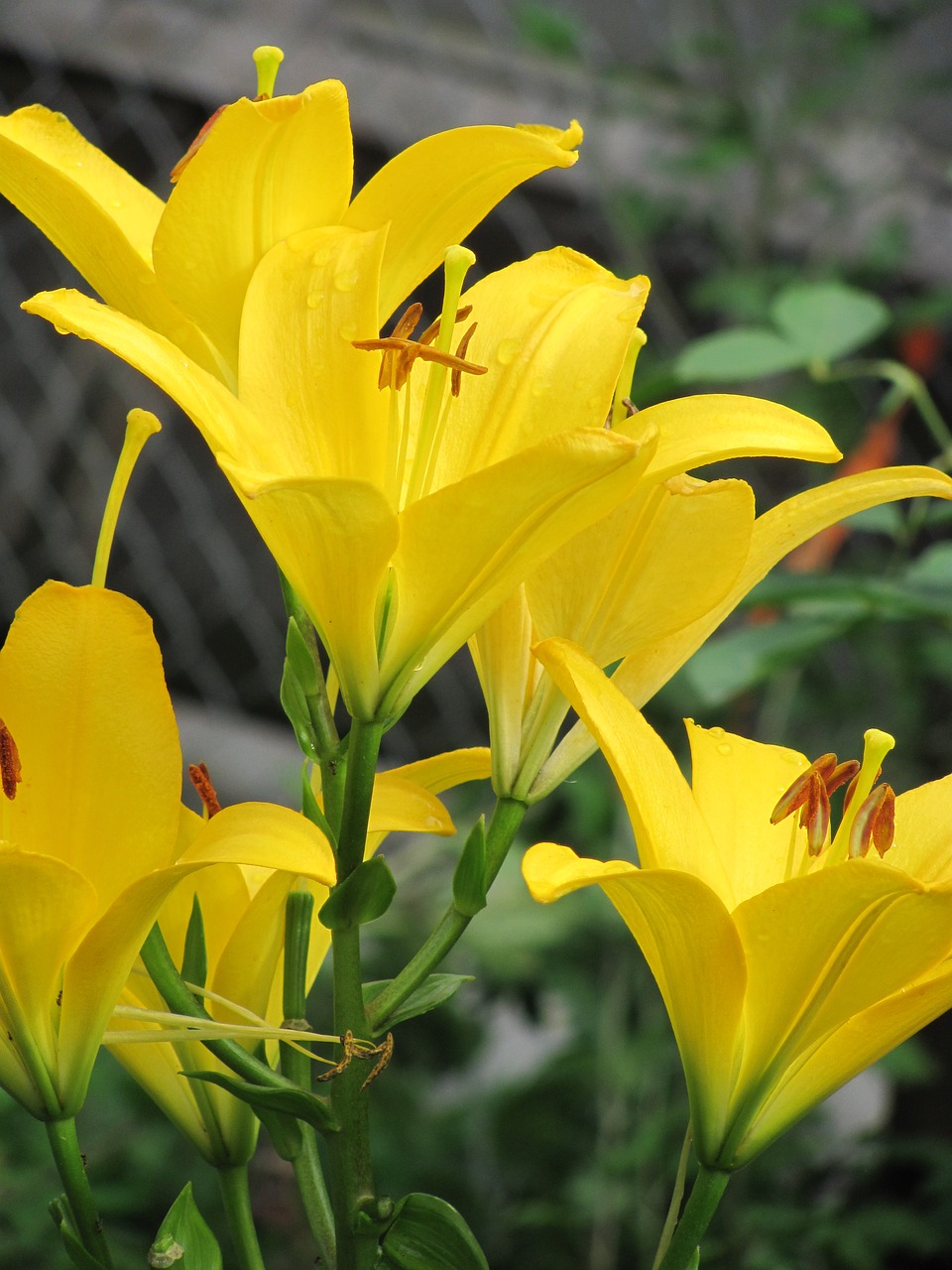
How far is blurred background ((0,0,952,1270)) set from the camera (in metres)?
1.14

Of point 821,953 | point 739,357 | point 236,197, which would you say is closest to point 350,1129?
point 821,953

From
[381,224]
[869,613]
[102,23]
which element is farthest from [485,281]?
[102,23]

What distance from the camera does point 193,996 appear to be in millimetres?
369

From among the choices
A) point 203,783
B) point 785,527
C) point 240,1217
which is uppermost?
point 785,527

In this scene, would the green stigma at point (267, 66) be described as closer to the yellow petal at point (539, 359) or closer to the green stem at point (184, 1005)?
the yellow petal at point (539, 359)

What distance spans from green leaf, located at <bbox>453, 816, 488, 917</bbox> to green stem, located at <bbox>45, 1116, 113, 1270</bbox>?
110 millimetres

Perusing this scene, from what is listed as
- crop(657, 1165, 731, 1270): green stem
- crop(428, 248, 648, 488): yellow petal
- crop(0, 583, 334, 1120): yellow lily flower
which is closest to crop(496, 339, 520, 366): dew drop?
crop(428, 248, 648, 488): yellow petal

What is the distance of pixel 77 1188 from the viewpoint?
1.13ft

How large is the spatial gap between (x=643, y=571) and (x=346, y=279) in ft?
0.35

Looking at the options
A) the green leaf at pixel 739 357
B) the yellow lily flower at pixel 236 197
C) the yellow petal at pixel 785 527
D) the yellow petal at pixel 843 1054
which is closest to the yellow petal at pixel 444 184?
the yellow lily flower at pixel 236 197

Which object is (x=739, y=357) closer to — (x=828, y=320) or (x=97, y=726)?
(x=828, y=320)

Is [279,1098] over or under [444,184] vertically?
under

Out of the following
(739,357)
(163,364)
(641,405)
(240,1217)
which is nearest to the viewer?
(163,364)

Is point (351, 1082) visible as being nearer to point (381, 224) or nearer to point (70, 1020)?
point (70, 1020)
